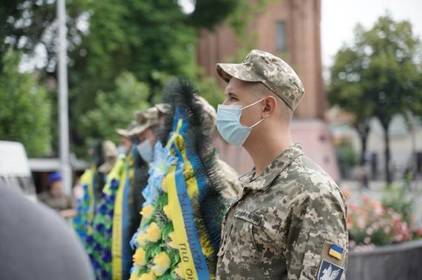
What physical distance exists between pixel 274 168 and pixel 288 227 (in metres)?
0.26

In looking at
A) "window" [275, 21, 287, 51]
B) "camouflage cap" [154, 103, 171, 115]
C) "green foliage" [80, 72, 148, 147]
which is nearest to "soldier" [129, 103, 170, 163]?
"camouflage cap" [154, 103, 171, 115]

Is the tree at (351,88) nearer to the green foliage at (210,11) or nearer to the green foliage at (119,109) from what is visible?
the green foliage at (119,109)

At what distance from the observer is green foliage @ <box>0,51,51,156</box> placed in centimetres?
1133

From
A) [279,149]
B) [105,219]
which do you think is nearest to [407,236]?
[105,219]

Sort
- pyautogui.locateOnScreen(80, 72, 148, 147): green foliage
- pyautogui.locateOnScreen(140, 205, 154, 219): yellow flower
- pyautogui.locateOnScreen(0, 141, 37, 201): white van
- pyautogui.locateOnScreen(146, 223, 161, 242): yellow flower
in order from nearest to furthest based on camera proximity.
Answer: pyautogui.locateOnScreen(146, 223, 161, 242): yellow flower
pyautogui.locateOnScreen(140, 205, 154, 219): yellow flower
pyautogui.locateOnScreen(0, 141, 37, 201): white van
pyautogui.locateOnScreen(80, 72, 148, 147): green foliage

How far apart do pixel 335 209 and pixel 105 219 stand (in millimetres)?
3725

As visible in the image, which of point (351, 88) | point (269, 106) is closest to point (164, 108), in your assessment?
point (269, 106)

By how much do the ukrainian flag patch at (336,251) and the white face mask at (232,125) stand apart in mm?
602

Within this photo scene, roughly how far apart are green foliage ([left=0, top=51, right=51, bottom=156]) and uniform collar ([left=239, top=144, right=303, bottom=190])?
7894 mm

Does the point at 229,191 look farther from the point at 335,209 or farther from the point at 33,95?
the point at 33,95

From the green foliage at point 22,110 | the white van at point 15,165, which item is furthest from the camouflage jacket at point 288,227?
the green foliage at point 22,110

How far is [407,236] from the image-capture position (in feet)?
21.3

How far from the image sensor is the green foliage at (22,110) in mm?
11333

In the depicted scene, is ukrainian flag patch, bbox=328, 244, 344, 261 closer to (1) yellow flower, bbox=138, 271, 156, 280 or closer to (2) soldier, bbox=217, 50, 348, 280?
(2) soldier, bbox=217, 50, 348, 280
